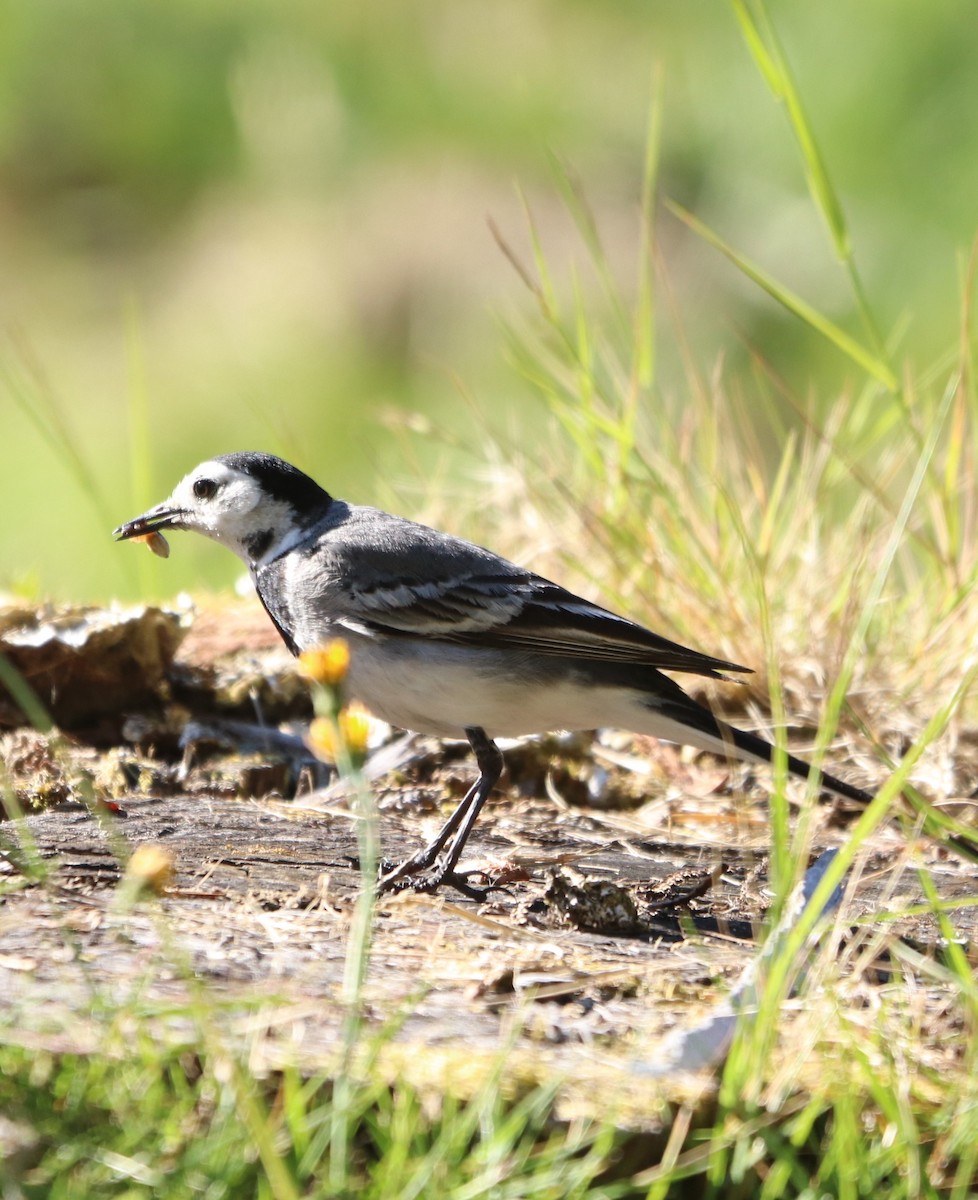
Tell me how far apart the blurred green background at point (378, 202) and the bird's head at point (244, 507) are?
4393mm

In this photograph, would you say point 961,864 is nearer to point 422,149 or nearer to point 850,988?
point 850,988

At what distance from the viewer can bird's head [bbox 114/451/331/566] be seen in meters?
4.65

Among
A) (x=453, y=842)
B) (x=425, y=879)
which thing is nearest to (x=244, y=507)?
(x=453, y=842)

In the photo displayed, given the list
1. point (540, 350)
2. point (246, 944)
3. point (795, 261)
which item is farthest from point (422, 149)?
point (246, 944)

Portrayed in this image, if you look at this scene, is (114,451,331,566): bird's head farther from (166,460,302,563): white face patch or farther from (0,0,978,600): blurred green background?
(0,0,978,600): blurred green background

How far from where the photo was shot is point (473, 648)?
13.7 feet

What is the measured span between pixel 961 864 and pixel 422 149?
9678 millimetres

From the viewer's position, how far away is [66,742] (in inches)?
174

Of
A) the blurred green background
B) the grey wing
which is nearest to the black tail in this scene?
the grey wing

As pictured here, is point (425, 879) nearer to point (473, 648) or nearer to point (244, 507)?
point (473, 648)

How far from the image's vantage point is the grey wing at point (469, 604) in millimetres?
4098

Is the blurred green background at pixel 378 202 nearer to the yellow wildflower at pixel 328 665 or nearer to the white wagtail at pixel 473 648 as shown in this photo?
the white wagtail at pixel 473 648

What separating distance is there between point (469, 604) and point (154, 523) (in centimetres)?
111

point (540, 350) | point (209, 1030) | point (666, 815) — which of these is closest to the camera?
point (209, 1030)
